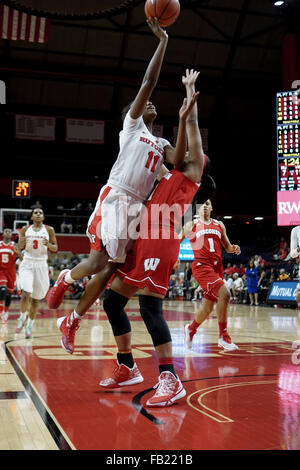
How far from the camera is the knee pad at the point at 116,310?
138 inches

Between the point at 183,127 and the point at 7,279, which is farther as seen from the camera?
the point at 7,279

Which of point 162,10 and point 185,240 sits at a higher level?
point 162,10

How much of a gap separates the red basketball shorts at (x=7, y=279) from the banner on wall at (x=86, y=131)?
11905 millimetres

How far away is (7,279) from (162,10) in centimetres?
763

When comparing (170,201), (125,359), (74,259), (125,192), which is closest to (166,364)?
(125,359)

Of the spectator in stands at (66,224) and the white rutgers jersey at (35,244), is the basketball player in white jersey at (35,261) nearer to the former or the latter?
the white rutgers jersey at (35,244)

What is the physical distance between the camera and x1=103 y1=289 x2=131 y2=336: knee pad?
11.5ft

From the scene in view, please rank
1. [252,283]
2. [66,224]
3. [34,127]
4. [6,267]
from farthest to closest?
[66,224] → [34,127] → [252,283] → [6,267]

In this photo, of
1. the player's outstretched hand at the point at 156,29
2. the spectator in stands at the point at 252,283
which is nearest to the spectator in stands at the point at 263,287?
the spectator in stands at the point at 252,283

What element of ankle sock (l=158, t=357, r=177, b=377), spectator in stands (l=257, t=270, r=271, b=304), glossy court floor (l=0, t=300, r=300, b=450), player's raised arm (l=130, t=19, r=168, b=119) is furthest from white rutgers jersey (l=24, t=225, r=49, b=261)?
spectator in stands (l=257, t=270, r=271, b=304)

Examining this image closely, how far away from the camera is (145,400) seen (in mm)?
3129

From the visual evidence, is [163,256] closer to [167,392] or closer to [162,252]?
[162,252]

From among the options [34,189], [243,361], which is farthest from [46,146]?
[243,361]

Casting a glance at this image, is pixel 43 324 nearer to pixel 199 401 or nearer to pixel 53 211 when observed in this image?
pixel 199 401
